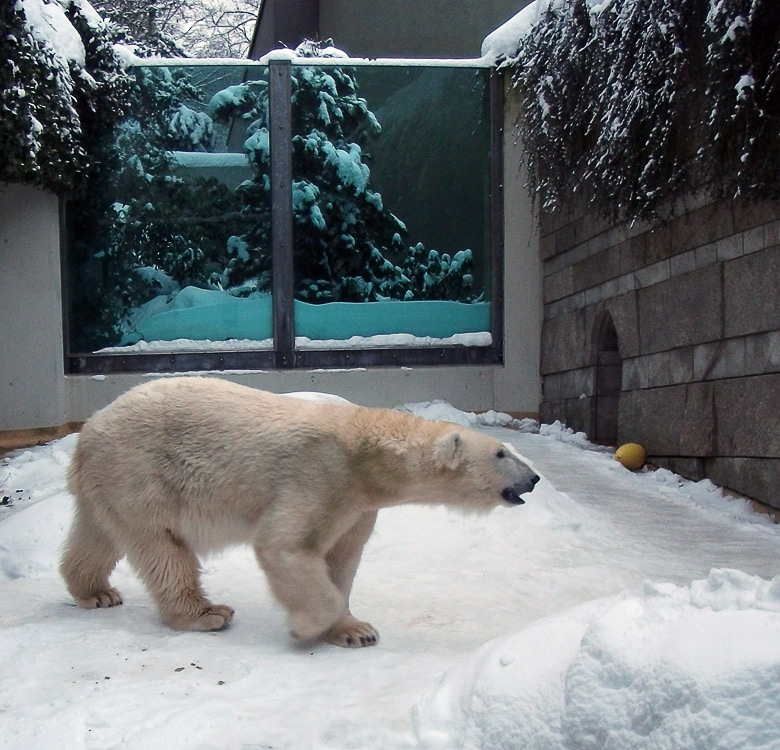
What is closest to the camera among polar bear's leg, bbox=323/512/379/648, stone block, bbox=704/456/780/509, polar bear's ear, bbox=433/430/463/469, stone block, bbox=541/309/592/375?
polar bear's ear, bbox=433/430/463/469

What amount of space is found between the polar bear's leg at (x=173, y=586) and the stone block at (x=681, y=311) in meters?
3.61

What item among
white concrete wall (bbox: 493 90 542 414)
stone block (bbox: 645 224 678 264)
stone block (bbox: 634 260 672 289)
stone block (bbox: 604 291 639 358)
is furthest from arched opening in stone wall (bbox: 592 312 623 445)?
white concrete wall (bbox: 493 90 542 414)

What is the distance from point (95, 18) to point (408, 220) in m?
3.33

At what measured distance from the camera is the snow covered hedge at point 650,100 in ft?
14.8

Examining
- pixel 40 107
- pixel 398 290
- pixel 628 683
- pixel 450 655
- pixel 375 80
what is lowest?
pixel 450 655

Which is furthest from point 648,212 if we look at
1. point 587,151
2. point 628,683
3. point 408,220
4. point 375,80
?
point 628,683

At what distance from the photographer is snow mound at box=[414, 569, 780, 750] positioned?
63.9 inches

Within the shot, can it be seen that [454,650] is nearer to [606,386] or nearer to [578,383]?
[606,386]

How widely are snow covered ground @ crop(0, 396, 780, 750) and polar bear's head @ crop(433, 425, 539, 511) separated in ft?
1.64

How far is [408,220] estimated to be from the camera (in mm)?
8117

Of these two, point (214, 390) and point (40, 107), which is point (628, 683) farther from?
point (40, 107)

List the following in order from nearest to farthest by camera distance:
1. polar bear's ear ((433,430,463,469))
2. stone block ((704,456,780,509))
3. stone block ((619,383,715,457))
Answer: polar bear's ear ((433,430,463,469))
stone block ((704,456,780,509))
stone block ((619,383,715,457))

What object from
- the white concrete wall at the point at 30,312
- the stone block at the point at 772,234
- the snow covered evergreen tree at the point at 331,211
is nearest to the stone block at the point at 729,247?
the stone block at the point at 772,234

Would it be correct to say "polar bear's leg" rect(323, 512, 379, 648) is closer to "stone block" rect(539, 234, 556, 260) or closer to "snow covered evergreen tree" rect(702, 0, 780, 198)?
"snow covered evergreen tree" rect(702, 0, 780, 198)
